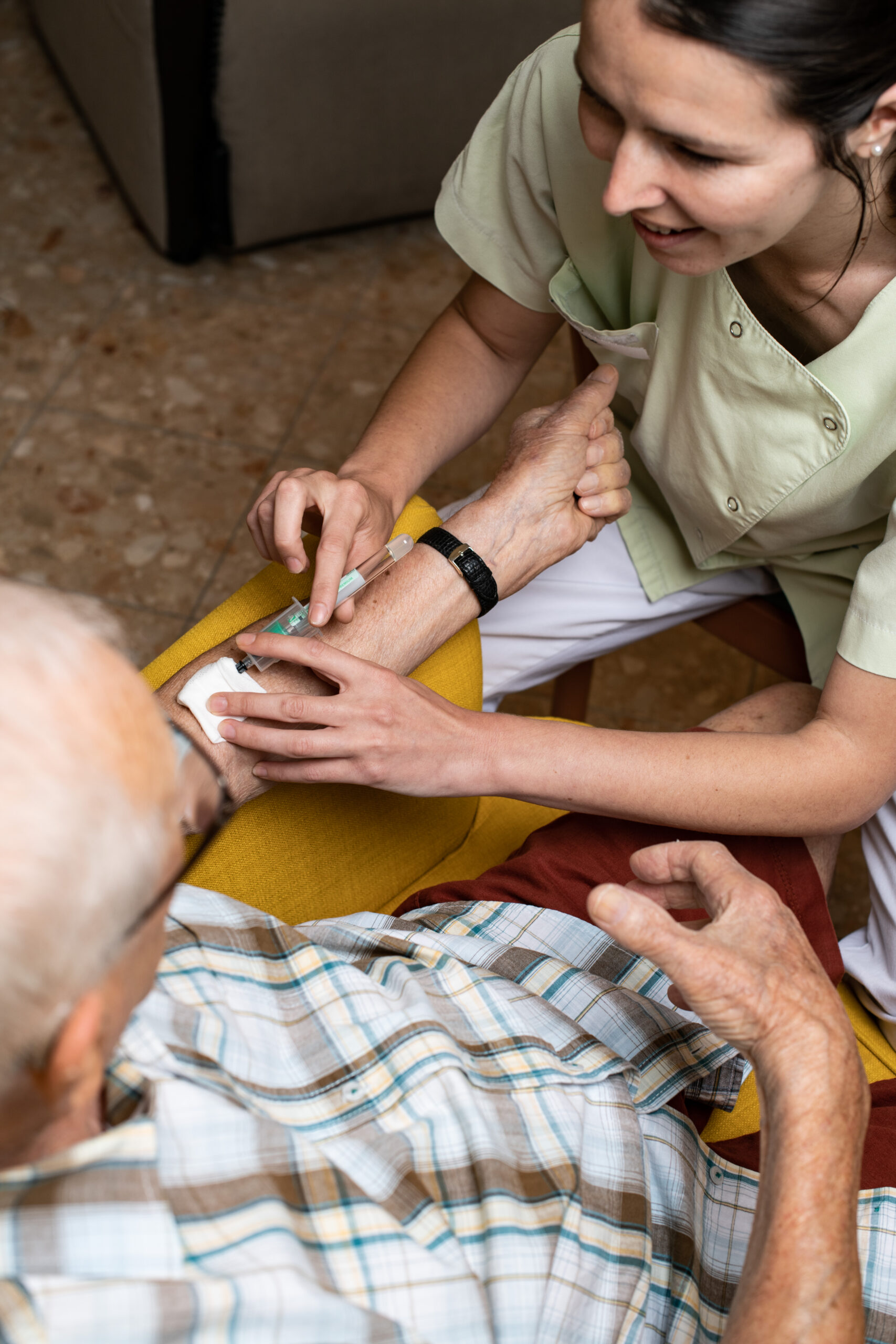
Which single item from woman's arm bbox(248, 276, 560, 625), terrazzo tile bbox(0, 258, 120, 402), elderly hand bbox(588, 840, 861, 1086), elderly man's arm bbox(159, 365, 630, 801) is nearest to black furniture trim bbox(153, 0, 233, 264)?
terrazzo tile bbox(0, 258, 120, 402)

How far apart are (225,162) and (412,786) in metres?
1.93

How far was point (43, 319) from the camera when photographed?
103 inches

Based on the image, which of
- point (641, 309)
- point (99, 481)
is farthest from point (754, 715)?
point (99, 481)

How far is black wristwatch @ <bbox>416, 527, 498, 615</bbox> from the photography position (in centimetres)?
122

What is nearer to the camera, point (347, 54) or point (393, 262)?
point (347, 54)

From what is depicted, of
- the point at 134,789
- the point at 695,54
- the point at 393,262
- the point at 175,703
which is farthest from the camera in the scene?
the point at 393,262

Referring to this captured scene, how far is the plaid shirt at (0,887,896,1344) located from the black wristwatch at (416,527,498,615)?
0.35 meters

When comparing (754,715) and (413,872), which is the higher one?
(754,715)

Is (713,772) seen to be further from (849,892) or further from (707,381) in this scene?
(849,892)

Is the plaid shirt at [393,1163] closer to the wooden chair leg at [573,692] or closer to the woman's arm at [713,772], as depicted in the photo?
the woman's arm at [713,772]

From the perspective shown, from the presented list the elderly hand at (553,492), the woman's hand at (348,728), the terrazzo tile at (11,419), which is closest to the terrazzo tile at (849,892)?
the elderly hand at (553,492)

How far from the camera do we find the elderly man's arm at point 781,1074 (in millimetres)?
757

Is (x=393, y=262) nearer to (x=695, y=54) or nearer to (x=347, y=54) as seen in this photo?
(x=347, y=54)

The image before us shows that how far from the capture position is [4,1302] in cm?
62
